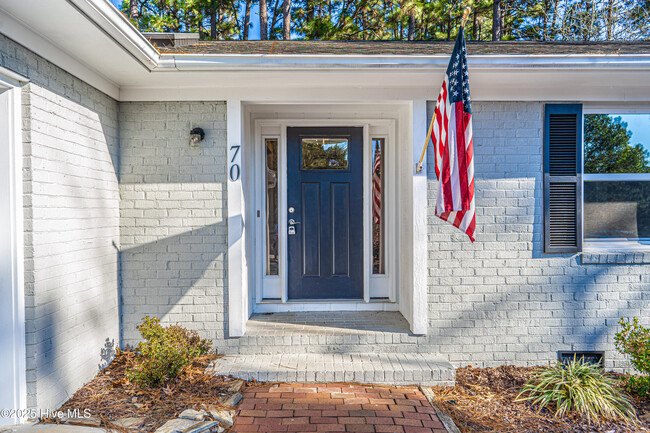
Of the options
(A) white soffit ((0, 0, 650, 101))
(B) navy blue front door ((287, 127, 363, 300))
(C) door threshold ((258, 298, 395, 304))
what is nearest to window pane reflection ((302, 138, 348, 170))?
(B) navy blue front door ((287, 127, 363, 300))

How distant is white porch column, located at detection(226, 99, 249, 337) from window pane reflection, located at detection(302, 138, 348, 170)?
95 cm

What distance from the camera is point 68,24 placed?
2320 millimetres

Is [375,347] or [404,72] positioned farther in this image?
[375,347]

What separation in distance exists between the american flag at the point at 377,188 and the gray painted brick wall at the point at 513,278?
3.06ft

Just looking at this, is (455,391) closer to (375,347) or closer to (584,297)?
(375,347)

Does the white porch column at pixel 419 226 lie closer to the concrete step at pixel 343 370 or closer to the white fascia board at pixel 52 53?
the concrete step at pixel 343 370

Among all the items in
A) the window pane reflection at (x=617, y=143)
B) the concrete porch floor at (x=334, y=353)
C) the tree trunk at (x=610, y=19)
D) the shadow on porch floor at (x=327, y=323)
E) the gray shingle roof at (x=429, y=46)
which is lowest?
the concrete porch floor at (x=334, y=353)

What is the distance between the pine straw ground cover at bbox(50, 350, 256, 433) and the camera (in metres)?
2.55

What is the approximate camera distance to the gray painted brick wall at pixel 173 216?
3453 mm

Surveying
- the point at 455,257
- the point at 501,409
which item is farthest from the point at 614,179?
the point at 501,409

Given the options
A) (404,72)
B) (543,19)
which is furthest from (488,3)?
(404,72)

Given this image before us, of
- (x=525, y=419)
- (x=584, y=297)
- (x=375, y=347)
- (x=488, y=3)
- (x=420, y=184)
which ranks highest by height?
(x=488, y=3)

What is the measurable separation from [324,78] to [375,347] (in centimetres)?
237

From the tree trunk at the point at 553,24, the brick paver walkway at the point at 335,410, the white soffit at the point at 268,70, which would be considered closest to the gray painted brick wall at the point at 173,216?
the white soffit at the point at 268,70
